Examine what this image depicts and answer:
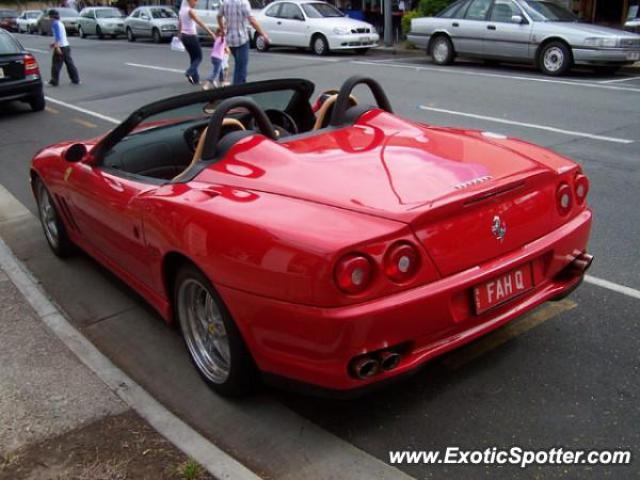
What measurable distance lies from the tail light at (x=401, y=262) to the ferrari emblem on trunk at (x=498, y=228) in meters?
0.43

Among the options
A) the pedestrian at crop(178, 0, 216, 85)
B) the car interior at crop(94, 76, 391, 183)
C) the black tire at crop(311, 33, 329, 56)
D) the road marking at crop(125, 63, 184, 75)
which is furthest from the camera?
the black tire at crop(311, 33, 329, 56)

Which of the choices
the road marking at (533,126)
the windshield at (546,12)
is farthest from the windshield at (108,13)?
the road marking at (533,126)

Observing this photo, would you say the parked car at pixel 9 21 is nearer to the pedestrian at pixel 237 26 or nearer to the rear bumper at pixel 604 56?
the pedestrian at pixel 237 26

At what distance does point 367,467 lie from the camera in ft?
8.95

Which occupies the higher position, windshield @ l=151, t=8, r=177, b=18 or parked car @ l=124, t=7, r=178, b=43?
windshield @ l=151, t=8, r=177, b=18

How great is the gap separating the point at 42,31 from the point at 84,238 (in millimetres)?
40022

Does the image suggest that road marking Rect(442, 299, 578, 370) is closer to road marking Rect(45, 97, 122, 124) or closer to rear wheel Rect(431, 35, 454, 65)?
road marking Rect(45, 97, 122, 124)

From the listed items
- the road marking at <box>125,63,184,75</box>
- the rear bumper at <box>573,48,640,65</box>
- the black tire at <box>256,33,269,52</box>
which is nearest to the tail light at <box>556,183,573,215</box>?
the rear bumper at <box>573,48,640,65</box>

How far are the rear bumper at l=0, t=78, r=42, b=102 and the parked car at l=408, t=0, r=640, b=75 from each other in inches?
345

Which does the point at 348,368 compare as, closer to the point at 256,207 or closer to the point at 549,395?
the point at 256,207

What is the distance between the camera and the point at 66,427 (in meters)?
3.06

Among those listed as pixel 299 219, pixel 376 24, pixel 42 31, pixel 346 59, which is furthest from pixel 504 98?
pixel 42 31

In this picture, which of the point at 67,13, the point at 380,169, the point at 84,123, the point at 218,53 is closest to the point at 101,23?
the point at 67,13

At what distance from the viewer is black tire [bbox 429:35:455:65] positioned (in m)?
15.4
